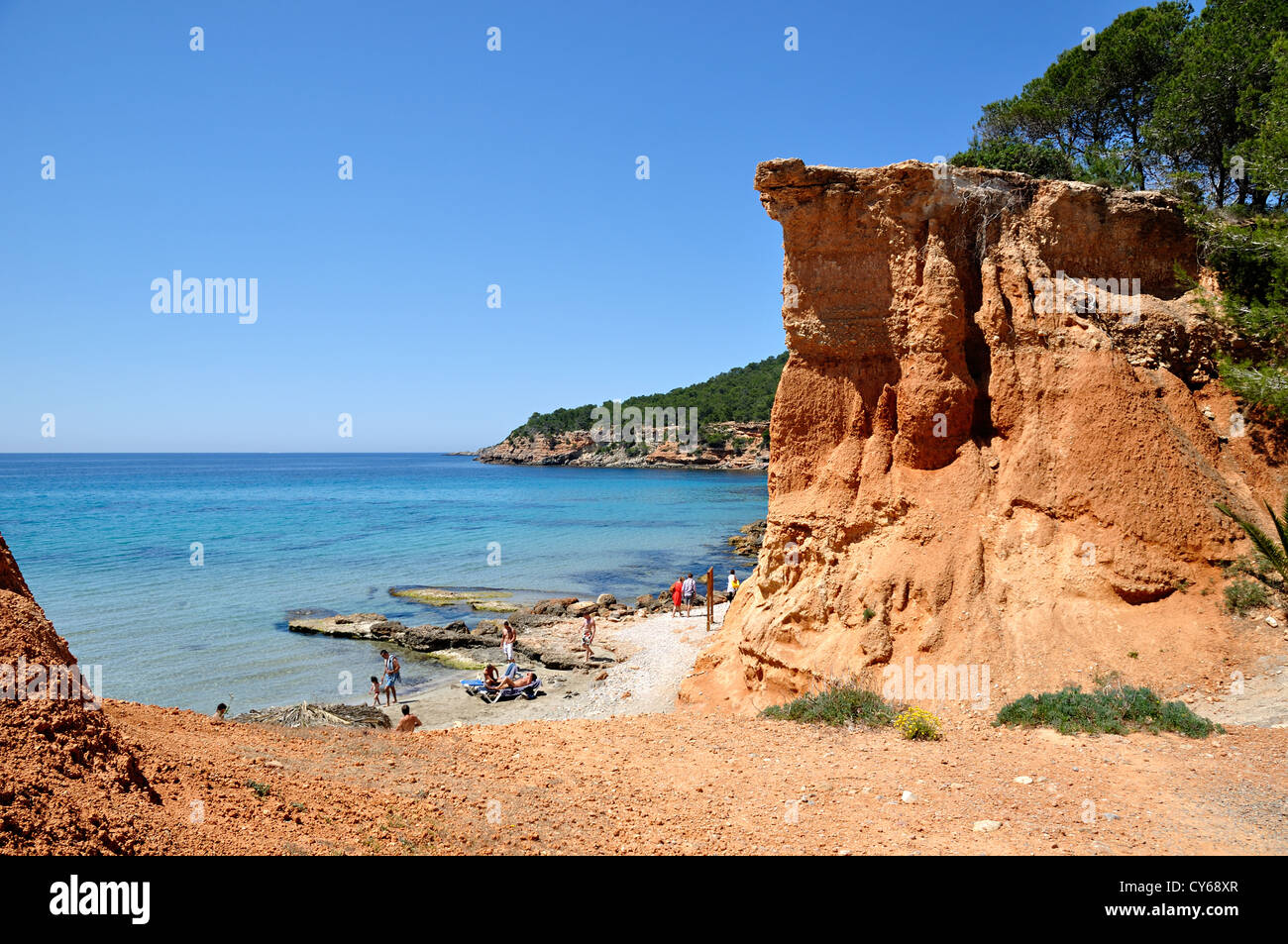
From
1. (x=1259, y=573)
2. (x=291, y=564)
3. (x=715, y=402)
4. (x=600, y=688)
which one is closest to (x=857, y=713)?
(x=1259, y=573)

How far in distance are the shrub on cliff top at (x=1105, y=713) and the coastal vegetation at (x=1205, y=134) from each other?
6.27 meters

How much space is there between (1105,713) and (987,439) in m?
5.31

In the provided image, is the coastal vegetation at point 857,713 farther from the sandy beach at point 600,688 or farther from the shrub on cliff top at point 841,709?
the sandy beach at point 600,688

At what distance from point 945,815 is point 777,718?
4156 millimetres

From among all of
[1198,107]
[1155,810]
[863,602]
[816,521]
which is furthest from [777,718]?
[1198,107]

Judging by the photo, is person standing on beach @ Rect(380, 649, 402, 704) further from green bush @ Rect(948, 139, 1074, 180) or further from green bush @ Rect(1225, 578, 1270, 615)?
green bush @ Rect(948, 139, 1074, 180)

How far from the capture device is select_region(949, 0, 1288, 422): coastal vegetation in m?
12.7

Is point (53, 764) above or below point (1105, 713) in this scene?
above

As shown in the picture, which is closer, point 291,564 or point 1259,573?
point 1259,573

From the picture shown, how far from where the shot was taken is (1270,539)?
11141mm

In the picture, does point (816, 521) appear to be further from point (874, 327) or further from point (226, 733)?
point (226, 733)

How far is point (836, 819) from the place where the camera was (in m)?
7.16

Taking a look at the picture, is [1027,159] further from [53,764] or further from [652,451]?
[652,451]

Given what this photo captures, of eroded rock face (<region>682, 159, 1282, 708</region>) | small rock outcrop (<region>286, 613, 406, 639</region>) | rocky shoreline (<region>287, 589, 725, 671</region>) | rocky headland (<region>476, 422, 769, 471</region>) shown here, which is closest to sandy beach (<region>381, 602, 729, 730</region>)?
rocky shoreline (<region>287, 589, 725, 671</region>)
